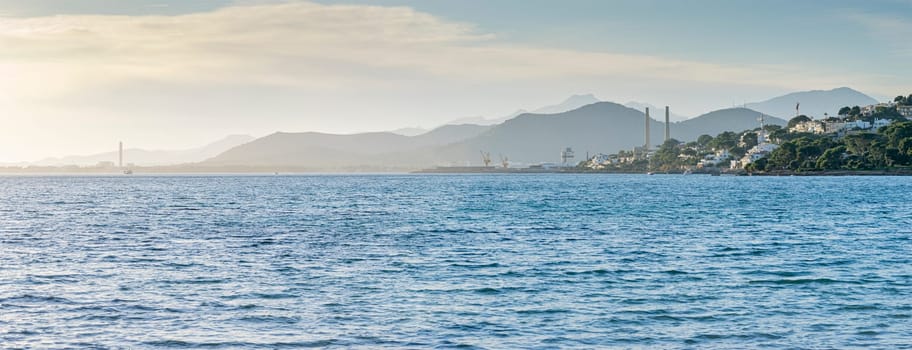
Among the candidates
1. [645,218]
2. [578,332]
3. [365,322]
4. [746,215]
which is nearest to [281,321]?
[365,322]

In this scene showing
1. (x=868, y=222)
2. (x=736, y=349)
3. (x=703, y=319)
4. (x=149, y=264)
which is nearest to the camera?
(x=736, y=349)

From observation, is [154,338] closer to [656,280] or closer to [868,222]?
[656,280]

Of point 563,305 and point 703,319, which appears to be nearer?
point 703,319

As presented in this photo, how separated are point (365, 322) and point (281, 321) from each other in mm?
2208

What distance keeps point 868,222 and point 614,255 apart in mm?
30388

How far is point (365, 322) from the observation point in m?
24.4

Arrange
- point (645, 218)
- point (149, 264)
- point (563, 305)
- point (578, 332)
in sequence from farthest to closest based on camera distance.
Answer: point (645, 218)
point (149, 264)
point (563, 305)
point (578, 332)

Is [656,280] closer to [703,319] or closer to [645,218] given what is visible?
[703,319]

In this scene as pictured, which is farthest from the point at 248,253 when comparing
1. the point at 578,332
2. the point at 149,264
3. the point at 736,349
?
the point at 736,349

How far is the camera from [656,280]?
3238 cm

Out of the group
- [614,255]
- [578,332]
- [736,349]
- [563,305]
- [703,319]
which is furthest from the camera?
[614,255]

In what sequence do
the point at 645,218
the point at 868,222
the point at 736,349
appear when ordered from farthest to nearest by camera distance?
1. the point at 645,218
2. the point at 868,222
3. the point at 736,349

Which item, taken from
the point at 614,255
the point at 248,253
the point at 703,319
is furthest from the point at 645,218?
the point at 703,319

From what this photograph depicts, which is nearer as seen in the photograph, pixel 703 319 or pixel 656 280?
pixel 703 319
